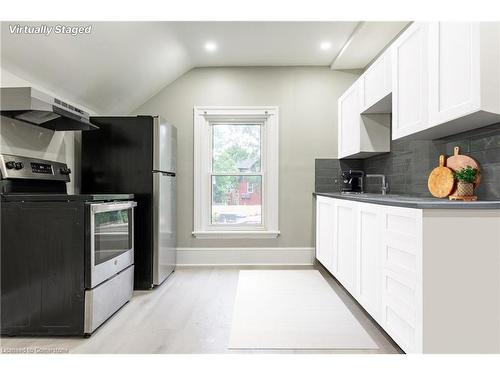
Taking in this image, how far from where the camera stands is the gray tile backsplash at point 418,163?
7.16 ft

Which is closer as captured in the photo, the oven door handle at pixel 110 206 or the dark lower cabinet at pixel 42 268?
the dark lower cabinet at pixel 42 268

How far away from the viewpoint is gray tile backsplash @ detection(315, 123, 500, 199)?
2182 millimetres

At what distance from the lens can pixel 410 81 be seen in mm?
2465

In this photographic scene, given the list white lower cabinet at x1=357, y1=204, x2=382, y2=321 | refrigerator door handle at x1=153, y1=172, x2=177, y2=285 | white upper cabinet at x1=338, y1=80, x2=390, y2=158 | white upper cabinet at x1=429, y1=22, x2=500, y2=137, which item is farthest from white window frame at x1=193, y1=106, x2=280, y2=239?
white upper cabinet at x1=429, y1=22, x2=500, y2=137

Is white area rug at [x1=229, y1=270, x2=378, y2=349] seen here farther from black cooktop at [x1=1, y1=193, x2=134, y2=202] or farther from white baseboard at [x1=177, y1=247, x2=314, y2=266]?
black cooktop at [x1=1, y1=193, x2=134, y2=202]

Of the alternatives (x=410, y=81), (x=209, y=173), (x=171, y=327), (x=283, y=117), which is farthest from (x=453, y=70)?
(x=209, y=173)

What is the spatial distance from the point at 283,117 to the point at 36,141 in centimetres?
282

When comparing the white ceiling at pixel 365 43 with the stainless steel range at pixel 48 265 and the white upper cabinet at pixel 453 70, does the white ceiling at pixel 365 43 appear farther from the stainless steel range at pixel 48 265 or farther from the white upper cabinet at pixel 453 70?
the stainless steel range at pixel 48 265

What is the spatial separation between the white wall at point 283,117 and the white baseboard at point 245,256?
0.09 ft

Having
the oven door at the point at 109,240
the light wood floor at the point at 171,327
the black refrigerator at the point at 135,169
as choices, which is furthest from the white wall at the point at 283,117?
the oven door at the point at 109,240

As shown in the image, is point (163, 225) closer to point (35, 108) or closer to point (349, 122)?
point (35, 108)

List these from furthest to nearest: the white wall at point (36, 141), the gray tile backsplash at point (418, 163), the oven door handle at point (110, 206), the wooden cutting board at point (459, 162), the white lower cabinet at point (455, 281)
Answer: the white wall at point (36, 141)
the oven door handle at point (110, 206)
the wooden cutting board at point (459, 162)
the gray tile backsplash at point (418, 163)
the white lower cabinet at point (455, 281)

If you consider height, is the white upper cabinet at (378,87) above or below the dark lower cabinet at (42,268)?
above

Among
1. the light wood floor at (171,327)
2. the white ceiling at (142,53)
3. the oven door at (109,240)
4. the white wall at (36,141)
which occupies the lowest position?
the light wood floor at (171,327)
